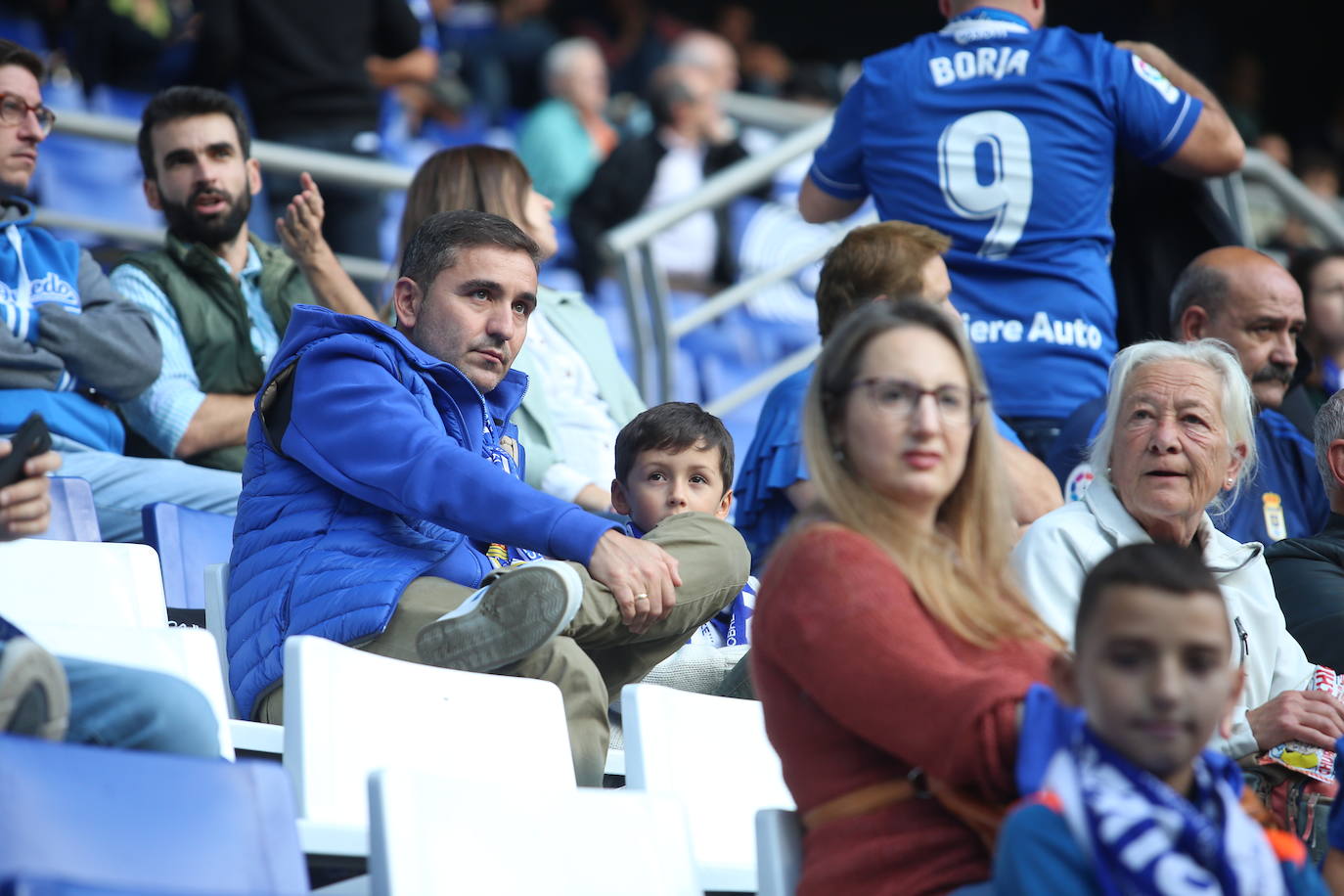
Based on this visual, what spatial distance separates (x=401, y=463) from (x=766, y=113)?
616 centimetres

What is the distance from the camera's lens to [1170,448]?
9.32 ft

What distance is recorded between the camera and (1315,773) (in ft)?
8.25

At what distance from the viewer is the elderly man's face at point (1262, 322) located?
3.79 meters

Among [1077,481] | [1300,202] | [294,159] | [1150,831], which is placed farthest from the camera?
[1300,202]

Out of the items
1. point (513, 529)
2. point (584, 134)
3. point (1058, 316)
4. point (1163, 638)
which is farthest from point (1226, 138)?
point (584, 134)

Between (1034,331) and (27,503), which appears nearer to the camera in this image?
(27,503)

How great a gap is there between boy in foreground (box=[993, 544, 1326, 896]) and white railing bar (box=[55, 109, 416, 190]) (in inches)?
141

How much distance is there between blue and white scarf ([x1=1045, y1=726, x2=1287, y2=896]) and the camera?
1506 millimetres

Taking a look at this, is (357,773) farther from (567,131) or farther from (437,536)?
(567,131)

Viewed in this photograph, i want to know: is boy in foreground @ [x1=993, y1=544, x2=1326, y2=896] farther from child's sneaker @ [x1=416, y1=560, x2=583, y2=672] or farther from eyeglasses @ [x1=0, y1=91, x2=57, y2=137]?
eyeglasses @ [x1=0, y1=91, x2=57, y2=137]

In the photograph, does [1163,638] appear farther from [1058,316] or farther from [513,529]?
[1058,316]

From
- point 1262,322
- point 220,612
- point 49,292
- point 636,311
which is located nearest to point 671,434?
point 220,612

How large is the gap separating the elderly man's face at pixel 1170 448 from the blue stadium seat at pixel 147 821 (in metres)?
1.59

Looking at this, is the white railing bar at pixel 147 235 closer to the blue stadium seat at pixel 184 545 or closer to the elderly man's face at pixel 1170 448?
the blue stadium seat at pixel 184 545
